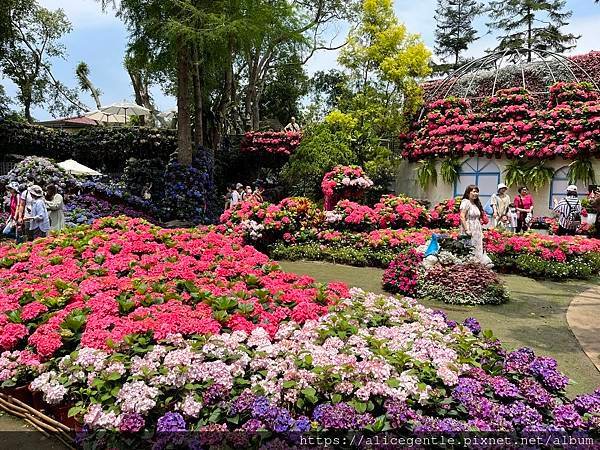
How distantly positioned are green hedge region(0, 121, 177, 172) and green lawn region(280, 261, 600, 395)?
13757 mm

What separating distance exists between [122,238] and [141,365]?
328 centimetres

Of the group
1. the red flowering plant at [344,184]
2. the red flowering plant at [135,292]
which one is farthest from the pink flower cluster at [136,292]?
the red flowering plant at [344,184]

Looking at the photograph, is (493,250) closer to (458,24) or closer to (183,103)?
(183,103)

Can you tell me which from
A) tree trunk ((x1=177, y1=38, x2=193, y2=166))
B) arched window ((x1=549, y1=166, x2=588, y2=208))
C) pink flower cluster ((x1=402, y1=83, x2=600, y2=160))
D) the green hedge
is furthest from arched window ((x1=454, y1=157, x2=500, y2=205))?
the green hedge

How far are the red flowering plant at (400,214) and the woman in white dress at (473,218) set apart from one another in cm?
430

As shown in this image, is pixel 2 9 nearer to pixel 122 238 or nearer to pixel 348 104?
pixel 348 104

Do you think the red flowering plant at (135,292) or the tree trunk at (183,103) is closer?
the red flowering plant at (135,292)

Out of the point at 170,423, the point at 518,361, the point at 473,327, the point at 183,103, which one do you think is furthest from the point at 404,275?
the point at 183,103

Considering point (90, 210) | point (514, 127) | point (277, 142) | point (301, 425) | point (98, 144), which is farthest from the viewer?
point (277, 142)

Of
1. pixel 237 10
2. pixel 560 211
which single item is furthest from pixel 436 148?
pixel 237 10

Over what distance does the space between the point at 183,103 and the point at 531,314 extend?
11854mm

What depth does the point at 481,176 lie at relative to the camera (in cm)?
1655

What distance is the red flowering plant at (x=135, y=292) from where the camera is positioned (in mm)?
3217

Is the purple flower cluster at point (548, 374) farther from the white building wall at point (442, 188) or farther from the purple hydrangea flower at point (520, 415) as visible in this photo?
the white building wall at point (442, 188)
